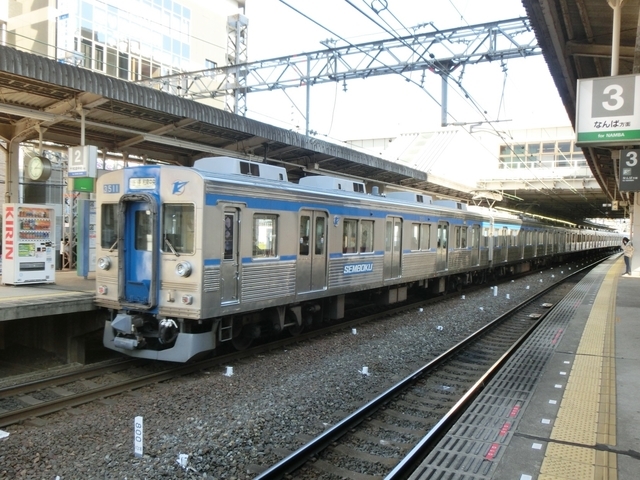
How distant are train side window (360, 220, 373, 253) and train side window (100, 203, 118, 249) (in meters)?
5.23

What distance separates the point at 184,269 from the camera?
24.1 ft

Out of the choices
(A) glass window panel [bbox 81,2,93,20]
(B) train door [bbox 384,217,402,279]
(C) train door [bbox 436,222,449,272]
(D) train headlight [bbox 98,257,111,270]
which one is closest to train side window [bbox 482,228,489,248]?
(C) train door [bbox 436,222,449,272]

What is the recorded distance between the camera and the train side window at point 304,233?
31.0ft

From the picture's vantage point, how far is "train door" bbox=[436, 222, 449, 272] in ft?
51.1

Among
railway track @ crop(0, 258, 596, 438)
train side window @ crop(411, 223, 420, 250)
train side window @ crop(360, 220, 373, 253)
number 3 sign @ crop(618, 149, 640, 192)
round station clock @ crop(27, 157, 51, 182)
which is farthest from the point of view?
train side window @ crop(411, 223, 420, 250)

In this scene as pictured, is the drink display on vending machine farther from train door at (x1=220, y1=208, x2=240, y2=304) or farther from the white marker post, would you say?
the white marker post

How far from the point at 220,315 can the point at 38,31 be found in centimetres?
2422

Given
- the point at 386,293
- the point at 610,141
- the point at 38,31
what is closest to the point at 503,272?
the point at 386,293

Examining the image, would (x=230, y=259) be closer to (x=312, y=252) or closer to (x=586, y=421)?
(x=312, y=252)

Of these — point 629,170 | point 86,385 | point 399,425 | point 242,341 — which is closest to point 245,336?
point 242,341

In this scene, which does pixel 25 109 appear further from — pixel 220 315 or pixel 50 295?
pixel 220 315

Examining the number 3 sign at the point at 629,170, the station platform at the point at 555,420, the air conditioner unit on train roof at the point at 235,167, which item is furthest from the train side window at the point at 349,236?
the number 3 sign at the point at 629,170

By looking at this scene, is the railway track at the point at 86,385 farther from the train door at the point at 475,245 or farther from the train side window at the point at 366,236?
the train door at the point at 475,245

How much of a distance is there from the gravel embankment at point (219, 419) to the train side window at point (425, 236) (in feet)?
17.3
